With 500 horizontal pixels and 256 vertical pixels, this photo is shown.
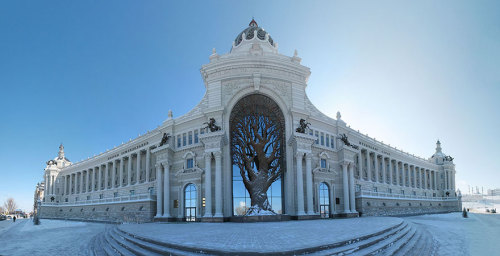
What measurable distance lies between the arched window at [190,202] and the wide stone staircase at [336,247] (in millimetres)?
18334

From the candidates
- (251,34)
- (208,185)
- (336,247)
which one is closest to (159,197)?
(208,185)

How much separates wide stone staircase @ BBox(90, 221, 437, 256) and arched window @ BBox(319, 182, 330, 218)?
2065 centimetres

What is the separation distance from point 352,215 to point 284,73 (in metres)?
19.6

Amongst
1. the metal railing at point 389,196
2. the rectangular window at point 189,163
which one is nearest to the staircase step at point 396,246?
the rectangular window at point 189,163

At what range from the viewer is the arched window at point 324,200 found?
1636 inches

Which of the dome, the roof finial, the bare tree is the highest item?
the roof finial

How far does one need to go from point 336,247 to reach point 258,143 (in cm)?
2527

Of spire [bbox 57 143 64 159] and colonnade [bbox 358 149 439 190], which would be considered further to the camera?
spire [bbox 57 143 64 159]

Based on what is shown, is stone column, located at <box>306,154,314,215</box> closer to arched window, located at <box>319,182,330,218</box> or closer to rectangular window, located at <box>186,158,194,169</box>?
arched window, located at <box>319,182,330,218</box>

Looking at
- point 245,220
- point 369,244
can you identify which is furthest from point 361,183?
point 369,244

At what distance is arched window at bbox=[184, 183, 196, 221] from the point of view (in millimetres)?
39384

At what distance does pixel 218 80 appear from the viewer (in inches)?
1582

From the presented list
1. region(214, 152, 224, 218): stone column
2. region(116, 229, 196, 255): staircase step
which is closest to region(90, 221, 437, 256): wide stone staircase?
region(116, 229, 196, 255): staircase step

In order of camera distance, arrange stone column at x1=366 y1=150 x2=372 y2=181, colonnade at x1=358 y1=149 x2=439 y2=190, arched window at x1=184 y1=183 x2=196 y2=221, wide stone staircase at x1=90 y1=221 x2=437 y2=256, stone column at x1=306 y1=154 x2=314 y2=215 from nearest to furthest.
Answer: wide stone staircase at x1=90 y1=221 x2=437 y2=256
stone column at x1=306 y1=154 x2=314 y2=215
arched window at x1=184 y1=183 x2=196 y2=221
stone column at x1=366 y1=150 x2=372 y2=181
colonnade at x1=358 y1=149 x2=439 y2=190
